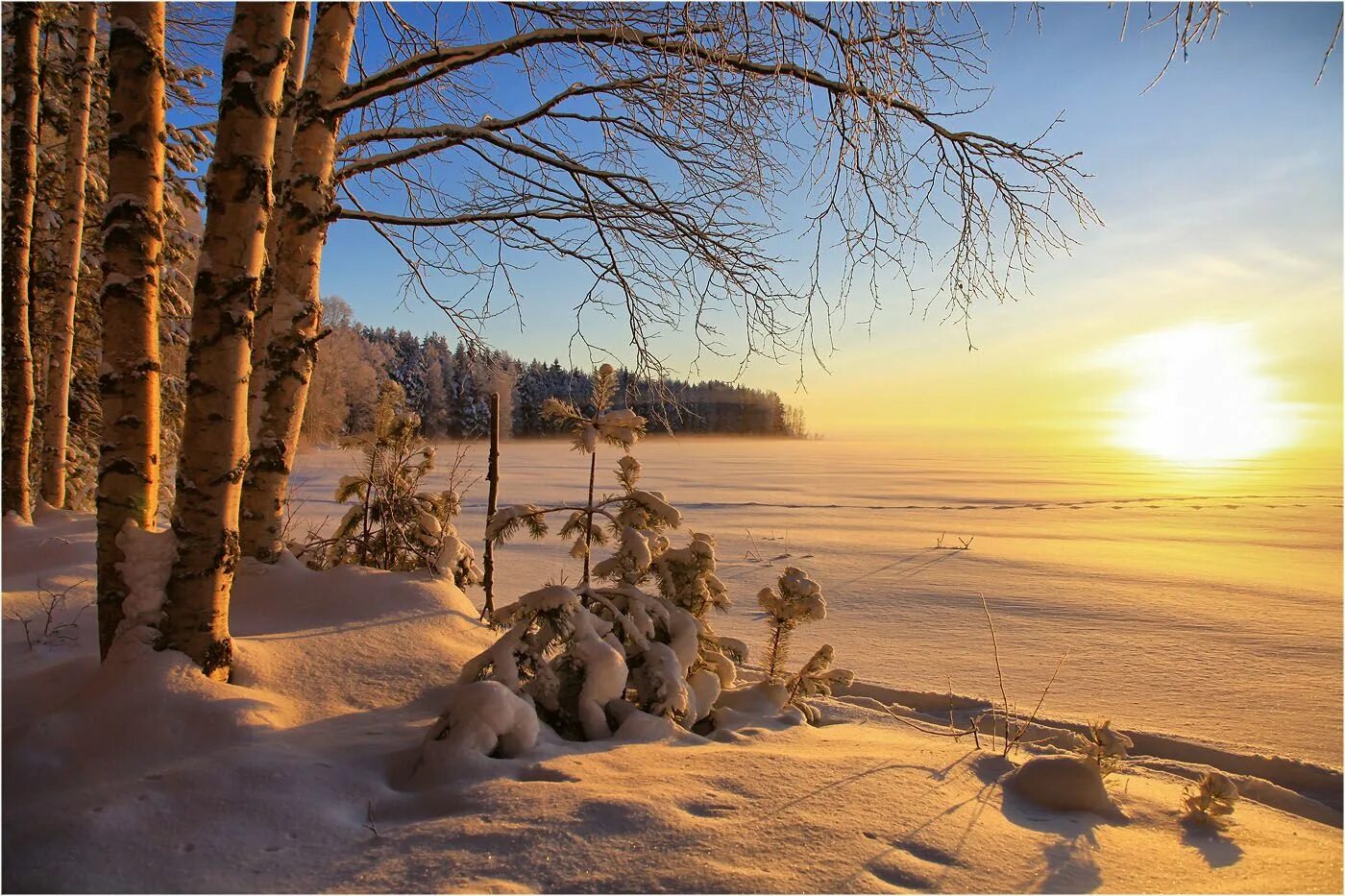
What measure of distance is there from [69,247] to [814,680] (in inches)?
314

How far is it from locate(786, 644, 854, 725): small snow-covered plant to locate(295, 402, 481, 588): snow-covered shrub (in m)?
2.16

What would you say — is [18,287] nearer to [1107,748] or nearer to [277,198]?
[277,198]

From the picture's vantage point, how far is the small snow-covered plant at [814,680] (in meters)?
3.29

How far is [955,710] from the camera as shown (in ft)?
13.0

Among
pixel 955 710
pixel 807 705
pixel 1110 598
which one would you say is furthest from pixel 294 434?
pixel 1110 598

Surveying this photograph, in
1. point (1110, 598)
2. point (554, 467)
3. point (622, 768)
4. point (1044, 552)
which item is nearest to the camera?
point (622, 768)

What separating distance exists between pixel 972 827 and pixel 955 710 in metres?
2.10

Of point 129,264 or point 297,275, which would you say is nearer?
point 129,264

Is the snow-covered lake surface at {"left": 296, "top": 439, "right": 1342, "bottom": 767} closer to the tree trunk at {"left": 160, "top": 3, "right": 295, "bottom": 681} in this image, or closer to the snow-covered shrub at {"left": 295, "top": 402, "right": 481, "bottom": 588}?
the snow-covered shrub at {"left": 295, "top": 402, "right": 481, "bottom": 588}

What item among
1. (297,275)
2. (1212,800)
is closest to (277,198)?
(297,275)

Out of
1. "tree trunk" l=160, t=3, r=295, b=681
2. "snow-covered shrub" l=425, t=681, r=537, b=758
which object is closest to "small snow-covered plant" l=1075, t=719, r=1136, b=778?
"snow-covered shrub" l=425, t=681, r=537, b=758

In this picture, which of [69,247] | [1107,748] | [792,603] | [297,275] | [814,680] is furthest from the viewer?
[69,247]

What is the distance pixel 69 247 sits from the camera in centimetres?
668

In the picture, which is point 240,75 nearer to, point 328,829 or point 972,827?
point 328,829
